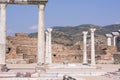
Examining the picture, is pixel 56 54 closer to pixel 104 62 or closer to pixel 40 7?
pixel 104 62

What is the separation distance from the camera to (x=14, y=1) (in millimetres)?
26016

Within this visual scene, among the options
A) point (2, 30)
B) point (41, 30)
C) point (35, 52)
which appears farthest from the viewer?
point (35, 52)

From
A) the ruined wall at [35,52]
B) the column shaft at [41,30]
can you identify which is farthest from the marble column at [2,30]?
the ruined wall at [35,52]

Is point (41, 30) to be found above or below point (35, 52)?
above

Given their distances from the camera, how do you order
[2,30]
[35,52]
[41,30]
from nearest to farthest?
[2,30], [41,30], [35,52]

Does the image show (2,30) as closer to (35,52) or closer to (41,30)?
(41,30)

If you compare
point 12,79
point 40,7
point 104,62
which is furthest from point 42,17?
point 104,62

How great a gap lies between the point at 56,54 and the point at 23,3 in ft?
99.7

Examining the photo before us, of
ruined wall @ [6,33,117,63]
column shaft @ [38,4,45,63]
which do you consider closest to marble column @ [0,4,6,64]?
column shaft @ [38,4,45,63]

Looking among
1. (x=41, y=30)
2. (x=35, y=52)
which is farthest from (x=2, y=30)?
(x=35, y=52)

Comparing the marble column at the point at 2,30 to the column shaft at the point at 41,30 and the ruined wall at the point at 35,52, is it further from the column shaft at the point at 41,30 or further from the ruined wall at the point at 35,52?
the ruined wall at the point at 35,52

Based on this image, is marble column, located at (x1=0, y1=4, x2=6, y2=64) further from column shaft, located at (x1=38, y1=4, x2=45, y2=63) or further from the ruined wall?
the ruined wall

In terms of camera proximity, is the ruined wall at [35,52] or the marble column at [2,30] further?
the ruined wall at [35,52]

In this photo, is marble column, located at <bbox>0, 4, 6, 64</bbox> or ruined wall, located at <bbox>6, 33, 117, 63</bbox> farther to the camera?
ruined wall, located at <bbox>6, 33, 117, 63</bbox>
